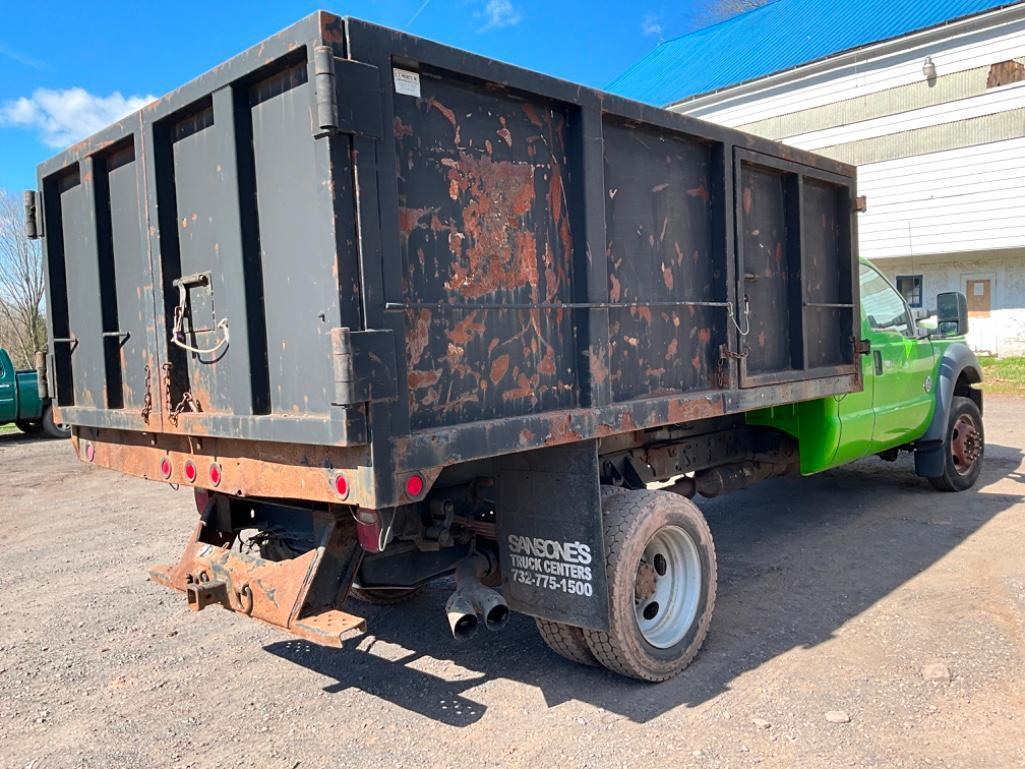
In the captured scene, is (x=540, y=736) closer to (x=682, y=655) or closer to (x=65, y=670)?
(x=682, y=655)

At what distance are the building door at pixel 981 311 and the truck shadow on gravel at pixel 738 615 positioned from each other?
15.0 m

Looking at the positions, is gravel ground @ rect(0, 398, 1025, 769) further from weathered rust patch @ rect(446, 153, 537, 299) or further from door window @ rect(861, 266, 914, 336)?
weathered rust patch @ rect(446, 153, 537, 299)

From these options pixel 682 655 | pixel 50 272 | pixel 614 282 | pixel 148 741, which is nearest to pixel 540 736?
pixel 682 655

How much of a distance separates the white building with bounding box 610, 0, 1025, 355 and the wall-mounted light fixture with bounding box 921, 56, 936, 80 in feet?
0.08

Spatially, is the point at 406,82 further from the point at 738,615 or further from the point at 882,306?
the point at 882,306

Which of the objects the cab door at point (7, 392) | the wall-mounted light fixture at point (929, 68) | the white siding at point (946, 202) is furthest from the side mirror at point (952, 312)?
the wall-mounted light fixture at point (929, 68)

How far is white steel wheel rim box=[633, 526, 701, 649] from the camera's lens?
4027 mm

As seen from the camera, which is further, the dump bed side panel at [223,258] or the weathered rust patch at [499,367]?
the weathered rust patch at [499,367]

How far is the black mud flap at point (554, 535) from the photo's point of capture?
143 inches

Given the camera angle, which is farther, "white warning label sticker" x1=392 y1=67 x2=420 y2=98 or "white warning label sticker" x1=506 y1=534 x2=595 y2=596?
"white warning label sticker" x1=506 y1=534 x2=595 y2=596

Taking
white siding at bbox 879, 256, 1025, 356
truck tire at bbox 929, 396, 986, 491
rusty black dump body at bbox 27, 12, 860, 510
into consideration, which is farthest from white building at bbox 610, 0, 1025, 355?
rusty black dump body at bbox 27, 12, 860, 510

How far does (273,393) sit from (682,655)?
91.1 inches

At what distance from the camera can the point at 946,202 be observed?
20.5 metres

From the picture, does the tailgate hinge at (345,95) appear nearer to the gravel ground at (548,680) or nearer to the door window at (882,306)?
the gravel ground at (548,680)
